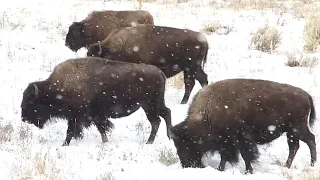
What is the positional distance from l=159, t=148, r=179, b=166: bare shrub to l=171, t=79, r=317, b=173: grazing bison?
0.21 m

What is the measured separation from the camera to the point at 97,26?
1114 cm

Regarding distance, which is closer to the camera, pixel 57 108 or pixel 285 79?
pixel 57 108

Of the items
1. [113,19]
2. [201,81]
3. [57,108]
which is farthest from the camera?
[113,19]

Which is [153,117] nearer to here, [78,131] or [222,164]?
[78,131]

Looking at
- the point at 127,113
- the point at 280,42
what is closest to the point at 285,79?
the point at 280,42

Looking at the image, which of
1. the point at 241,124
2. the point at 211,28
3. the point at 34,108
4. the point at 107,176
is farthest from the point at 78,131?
the point at 211,28

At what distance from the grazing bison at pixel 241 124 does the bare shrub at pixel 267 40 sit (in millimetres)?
6347

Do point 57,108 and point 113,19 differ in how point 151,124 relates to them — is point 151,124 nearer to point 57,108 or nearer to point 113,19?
point 57,108

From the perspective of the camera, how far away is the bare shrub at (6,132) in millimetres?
6551

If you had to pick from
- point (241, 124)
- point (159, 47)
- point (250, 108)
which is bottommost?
point (159, 47)

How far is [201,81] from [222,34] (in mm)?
4924

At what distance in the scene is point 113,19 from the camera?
11273mm

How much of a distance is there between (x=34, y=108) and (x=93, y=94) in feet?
2.56

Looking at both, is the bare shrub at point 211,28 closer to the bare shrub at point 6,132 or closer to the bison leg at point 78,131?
the bison leg at point 78,131
